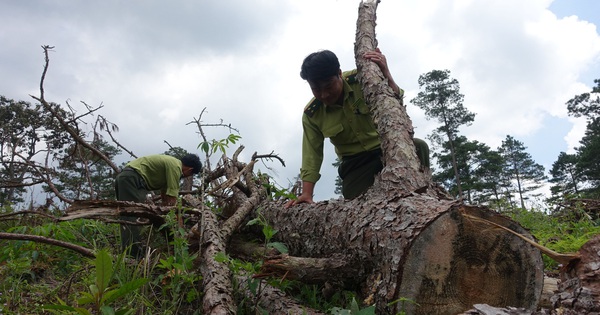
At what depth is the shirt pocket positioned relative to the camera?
3479 millimetres

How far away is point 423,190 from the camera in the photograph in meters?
2.06

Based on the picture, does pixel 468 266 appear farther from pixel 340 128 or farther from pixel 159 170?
pixel 159 170

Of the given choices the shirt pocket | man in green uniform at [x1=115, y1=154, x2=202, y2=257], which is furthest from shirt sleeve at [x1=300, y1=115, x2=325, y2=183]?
man in green uniform at [x1=115, y1=154, x2=202, y2=257]

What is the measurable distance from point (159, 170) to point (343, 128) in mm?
2563

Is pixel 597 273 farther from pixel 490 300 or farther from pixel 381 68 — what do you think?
pixel 381 68

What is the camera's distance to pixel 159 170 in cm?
484

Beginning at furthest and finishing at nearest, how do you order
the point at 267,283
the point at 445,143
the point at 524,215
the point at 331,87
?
the point at 445,143
the point at 524,215
the point at 331,87
the point at 267,283

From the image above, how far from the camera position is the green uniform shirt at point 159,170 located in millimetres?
4703

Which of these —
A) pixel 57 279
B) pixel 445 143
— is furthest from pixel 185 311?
pixel 445 143

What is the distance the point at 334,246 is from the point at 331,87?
1.49 m

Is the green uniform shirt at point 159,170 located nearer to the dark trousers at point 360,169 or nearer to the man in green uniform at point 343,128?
the man in green uniform at point 343,128

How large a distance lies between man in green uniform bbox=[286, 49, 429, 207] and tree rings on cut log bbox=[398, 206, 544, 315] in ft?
5.13

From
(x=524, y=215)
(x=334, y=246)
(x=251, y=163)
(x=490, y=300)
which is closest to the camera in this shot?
(x=490, y=300)

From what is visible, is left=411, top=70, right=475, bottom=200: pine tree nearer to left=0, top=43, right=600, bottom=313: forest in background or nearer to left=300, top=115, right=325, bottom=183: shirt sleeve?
left=0, top=43, right=600, bottom=313: forest in background
